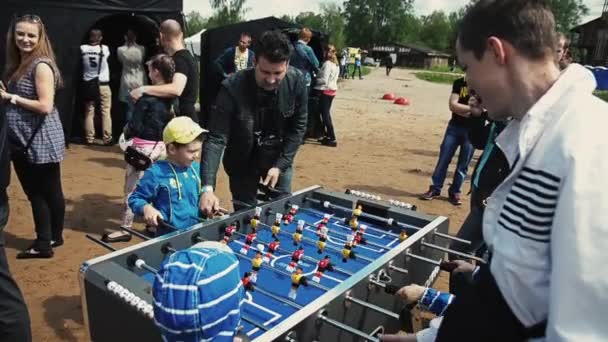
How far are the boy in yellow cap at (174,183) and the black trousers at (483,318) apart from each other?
1746 mm

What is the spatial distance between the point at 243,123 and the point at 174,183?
0.66m

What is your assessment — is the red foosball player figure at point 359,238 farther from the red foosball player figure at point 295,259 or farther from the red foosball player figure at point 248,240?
the red foosball player figure at point 248,240

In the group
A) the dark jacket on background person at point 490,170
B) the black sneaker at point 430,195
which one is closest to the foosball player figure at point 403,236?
the dark jacket on background person at point 490,170

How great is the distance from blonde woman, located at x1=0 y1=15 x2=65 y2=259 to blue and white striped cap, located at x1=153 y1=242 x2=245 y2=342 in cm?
246

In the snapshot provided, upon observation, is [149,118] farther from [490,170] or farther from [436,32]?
[436,32]

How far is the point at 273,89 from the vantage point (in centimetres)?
302

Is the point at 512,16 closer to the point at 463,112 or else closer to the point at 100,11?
the point at 463,112

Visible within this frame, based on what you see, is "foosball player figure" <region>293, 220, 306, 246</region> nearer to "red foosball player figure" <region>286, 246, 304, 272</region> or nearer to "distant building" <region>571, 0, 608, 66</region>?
"red foosball player figure" <region>286, 246, 304, 272</region>

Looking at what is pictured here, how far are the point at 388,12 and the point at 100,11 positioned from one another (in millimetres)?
79612

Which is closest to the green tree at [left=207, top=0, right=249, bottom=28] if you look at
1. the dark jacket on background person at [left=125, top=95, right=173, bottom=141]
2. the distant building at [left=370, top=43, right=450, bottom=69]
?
the distant building at [left=370, top=43, right=450, bottom=69]

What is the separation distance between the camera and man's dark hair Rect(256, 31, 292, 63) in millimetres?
2688

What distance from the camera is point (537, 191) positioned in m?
0.91

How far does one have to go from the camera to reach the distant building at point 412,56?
65000mm

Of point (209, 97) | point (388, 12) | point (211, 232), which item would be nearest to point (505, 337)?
point (211, 232)
